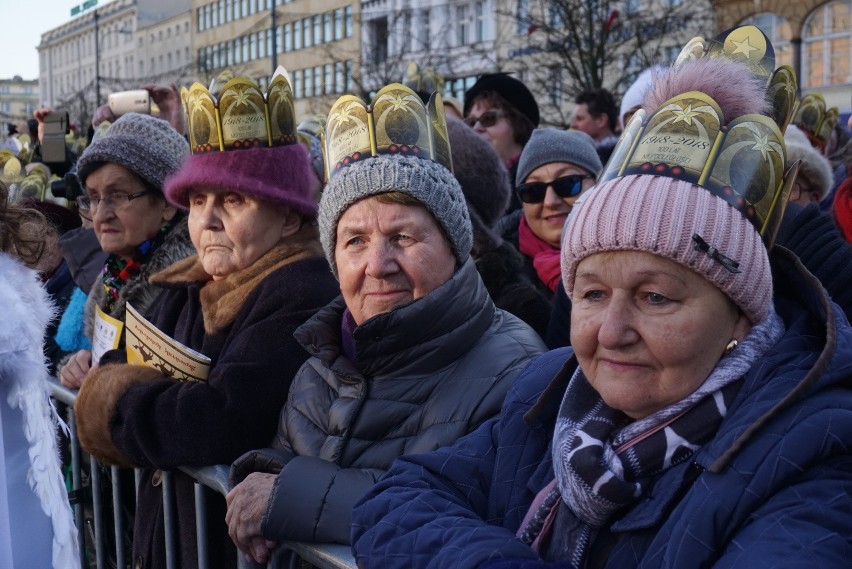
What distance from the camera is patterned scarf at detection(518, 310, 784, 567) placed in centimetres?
171

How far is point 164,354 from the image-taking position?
122 inches

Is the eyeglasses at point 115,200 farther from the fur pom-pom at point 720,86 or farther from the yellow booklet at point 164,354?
the fur pom-pom at point 720,86

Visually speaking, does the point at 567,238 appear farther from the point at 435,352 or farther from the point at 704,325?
the point at 435,352

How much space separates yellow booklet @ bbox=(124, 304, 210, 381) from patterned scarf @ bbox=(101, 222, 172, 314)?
0.93 meters

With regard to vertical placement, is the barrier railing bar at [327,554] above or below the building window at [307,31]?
below

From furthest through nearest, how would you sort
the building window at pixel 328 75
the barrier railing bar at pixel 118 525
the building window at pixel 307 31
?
the building window at pixel 307 31 < the building window at pixel 328 75 < the barrier railing bar at pixel 118 525

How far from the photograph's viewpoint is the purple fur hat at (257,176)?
3.30 metres

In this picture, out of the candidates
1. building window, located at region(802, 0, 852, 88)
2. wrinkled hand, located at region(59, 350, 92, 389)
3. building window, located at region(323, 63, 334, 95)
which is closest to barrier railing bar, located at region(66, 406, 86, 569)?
wrinkled hand, located at region(59, 350, 92, 389)

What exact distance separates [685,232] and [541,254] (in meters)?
2.28

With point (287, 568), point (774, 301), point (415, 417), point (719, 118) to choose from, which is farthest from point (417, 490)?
point (719, 118)

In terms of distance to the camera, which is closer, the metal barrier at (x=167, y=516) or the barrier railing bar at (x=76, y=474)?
the metal barrier at (x=167, y=516)

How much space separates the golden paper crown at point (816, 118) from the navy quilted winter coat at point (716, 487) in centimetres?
563

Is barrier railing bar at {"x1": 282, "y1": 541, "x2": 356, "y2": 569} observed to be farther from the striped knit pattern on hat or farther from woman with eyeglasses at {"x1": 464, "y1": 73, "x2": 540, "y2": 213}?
woman with eyeglasses at {"x1": 464, "y1": 73, "x2": 540, "y2": 213}

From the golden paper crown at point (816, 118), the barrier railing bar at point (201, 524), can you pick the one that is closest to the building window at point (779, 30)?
the golden paper crown at point (816, 118)
